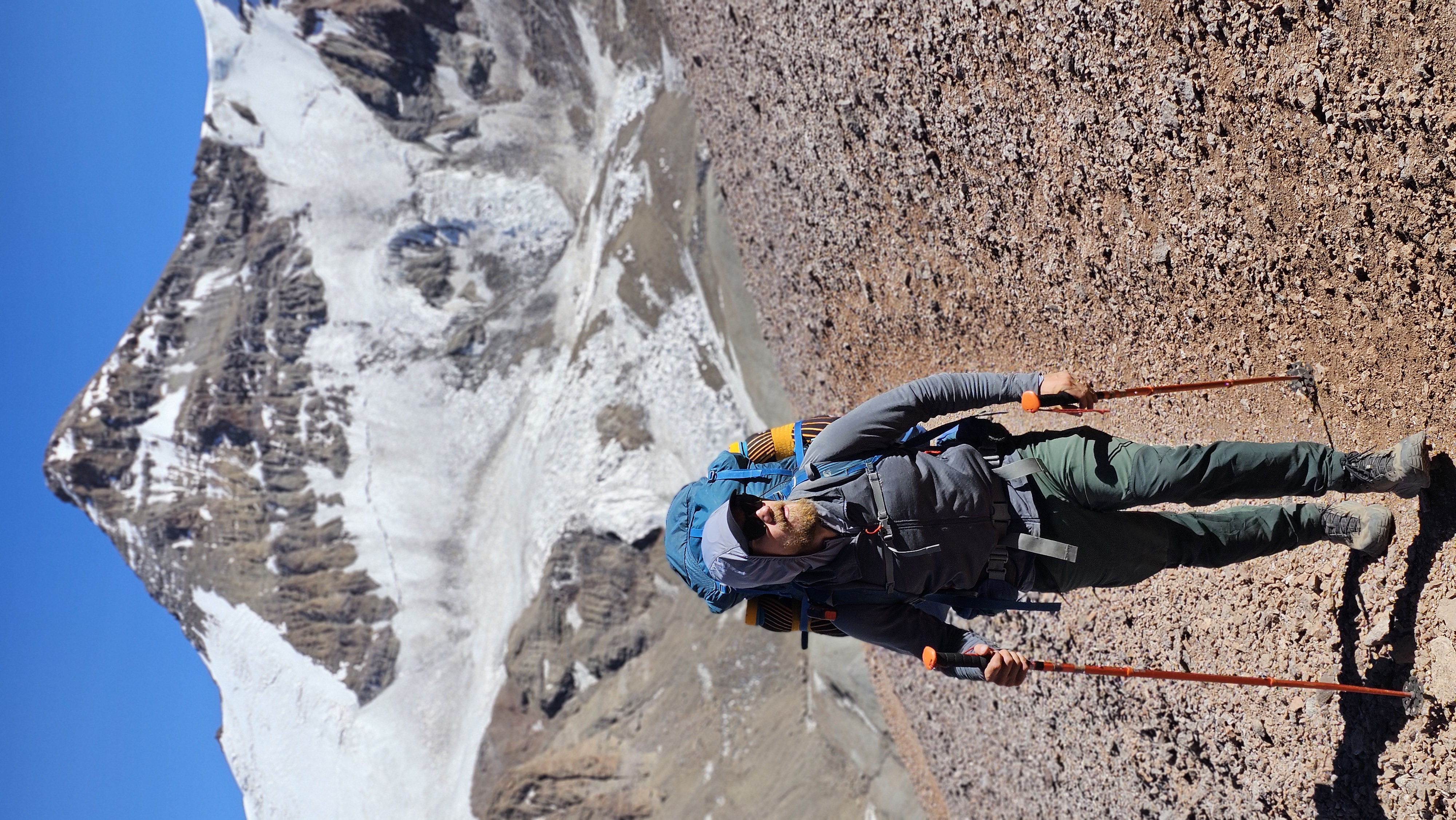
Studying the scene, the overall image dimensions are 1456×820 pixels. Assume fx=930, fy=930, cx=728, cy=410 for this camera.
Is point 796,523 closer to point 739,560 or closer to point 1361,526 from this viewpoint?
point 739,560

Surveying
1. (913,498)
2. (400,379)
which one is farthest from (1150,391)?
(400,379)

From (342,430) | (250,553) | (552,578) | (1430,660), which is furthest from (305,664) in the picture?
(1430,660)

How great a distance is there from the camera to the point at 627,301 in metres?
15.6

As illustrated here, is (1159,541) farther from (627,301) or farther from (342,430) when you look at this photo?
(342,430)

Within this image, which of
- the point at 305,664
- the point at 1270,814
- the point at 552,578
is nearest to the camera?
the point at 1270,814

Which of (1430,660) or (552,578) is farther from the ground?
(552,578)

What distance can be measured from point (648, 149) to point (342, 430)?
331 inches

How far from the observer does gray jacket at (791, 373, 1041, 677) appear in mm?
3688

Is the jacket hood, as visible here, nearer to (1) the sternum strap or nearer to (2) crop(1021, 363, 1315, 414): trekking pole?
(1) the sternum strap

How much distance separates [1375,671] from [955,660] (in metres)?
2.09

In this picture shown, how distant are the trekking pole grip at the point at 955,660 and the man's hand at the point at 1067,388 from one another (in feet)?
3.73

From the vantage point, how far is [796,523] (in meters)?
3.51

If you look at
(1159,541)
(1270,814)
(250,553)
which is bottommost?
(1270,814)

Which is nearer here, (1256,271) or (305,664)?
Answer: (1256,271)
